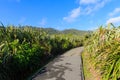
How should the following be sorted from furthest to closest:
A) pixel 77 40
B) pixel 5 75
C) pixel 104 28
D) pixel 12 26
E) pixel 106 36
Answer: pixel 77 40, pixel 12 26, pixel 104 28, pixel 106 36, pixel 5 75

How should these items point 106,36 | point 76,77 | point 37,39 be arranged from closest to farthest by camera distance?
1. point 76,77
2. point 106,36
3. point 37,39

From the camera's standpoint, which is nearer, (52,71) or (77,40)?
(52,71)

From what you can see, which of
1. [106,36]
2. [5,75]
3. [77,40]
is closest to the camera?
[5,75]

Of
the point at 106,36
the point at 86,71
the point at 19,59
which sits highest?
the point at 106,36

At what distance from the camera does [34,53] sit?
43.5ft

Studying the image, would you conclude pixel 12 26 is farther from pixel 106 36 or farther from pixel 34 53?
pixel 106 36

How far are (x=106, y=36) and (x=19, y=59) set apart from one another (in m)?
4.75

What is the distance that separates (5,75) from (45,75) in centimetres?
234

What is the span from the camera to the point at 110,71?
8617mm

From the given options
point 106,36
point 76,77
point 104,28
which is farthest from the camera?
point 104,28

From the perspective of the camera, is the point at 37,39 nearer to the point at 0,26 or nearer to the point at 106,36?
the point at 0,26

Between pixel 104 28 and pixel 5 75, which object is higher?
pixel 104 28

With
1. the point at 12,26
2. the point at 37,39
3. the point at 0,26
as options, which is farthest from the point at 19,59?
the point at 37,39

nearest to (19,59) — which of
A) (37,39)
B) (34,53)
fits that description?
Result: (34,53)
